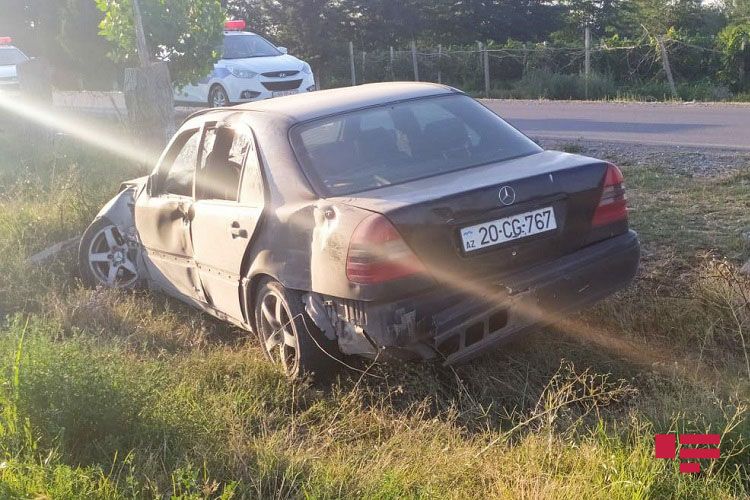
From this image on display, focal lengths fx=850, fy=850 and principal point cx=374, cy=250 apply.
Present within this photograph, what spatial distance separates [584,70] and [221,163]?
21862 mm

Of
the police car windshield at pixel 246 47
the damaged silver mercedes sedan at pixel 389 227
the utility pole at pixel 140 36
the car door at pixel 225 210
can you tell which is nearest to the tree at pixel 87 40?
the police car windshield at pixel 246 47

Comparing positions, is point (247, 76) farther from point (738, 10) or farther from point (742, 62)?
point (738, 10)

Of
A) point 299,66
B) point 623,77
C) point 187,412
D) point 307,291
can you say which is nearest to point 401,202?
point 307,291

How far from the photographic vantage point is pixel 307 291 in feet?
13.8

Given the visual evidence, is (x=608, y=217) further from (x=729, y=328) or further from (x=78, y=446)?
(x=78, y=446)

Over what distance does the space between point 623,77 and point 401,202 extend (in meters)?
22.1

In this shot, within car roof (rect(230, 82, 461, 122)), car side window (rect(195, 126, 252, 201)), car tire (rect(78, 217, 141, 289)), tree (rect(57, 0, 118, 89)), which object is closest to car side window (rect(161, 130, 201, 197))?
car side window (rect(195, 126, 252, 201))

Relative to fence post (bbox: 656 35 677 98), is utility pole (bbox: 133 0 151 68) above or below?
above

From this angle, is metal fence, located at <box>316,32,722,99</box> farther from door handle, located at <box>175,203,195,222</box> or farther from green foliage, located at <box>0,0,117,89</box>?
door handle, located at <box>175,203,195,222</box>

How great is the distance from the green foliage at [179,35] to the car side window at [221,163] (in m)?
6.11

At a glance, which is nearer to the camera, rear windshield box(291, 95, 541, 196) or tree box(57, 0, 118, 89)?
rear windshield box(291, 95, 541, 196)

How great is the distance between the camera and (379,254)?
3836 mm

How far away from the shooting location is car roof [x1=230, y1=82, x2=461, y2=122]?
4816mm
